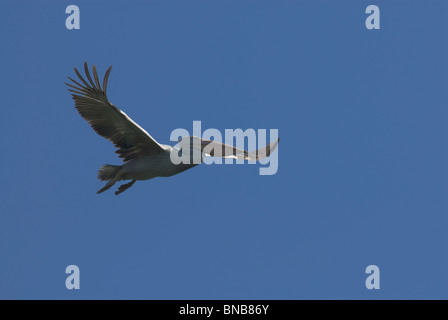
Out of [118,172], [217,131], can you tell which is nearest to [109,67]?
[118,172]

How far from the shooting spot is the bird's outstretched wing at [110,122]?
39.1 ft

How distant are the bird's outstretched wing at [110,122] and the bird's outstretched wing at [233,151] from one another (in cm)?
83

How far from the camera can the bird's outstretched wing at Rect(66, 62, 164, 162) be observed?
1191 cm

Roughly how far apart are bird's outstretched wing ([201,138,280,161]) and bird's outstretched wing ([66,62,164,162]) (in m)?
0.83

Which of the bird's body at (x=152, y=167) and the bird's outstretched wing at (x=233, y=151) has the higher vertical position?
the bird's outstretched wing at (x=233, y=151)

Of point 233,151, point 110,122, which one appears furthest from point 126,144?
point 233,151

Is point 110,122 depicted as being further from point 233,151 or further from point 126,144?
point 233,151

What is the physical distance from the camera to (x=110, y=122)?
12.2 meters

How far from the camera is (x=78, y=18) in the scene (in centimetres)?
1324

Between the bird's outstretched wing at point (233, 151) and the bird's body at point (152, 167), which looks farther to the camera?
the bird's outstretched wing at point (233, 151)

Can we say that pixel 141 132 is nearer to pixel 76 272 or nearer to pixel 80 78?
pixel 80 78

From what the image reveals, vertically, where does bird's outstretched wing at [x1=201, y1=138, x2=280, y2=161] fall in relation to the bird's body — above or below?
above

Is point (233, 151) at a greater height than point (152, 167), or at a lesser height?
greater

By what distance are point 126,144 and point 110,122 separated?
0.38m
